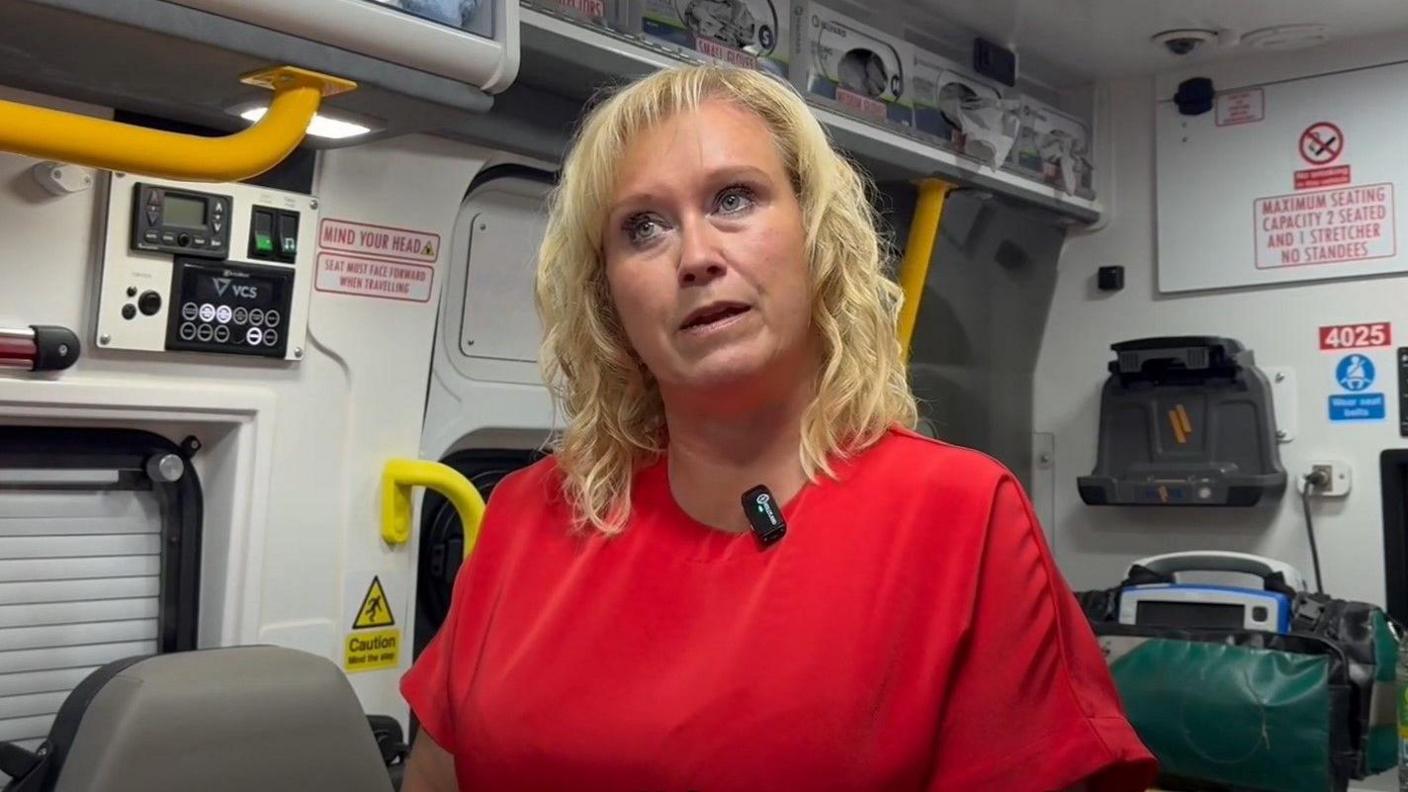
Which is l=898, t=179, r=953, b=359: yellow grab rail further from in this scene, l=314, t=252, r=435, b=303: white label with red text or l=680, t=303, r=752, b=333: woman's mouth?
l=680, t=303, r=752, b=333: woman's mouth

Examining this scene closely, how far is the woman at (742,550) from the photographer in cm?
128

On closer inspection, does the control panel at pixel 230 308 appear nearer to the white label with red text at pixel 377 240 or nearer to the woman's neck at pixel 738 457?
the white label with red text at pixel 377 240

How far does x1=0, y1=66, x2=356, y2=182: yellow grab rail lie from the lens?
1.44 metres

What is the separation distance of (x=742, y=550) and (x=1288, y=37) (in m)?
2.59

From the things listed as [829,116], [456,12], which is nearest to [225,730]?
[456,12]

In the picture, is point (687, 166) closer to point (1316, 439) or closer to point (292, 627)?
point (292, 627)

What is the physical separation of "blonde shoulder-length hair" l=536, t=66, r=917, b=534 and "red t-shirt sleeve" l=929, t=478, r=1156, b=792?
0.22 metres

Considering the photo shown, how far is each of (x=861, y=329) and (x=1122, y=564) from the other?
2.45 m

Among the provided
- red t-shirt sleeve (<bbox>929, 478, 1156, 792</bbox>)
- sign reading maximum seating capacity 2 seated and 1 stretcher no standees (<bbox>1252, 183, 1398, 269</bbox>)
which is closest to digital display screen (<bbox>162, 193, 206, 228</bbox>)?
red t-shirt sleeve (<bbox>929, 478, 1156, 792</bbox>)

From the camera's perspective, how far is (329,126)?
76.7 inches

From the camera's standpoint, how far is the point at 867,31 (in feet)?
9.29

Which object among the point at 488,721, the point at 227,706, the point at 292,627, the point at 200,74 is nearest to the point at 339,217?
the point at 200,74

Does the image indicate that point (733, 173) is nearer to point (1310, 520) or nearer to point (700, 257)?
point (700, 257)

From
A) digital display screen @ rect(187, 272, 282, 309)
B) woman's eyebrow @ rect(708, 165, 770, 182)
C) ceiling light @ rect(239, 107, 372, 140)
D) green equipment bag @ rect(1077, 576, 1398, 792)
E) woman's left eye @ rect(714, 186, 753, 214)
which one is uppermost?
ceiling light @ rect(239, 107, 372, 140)
